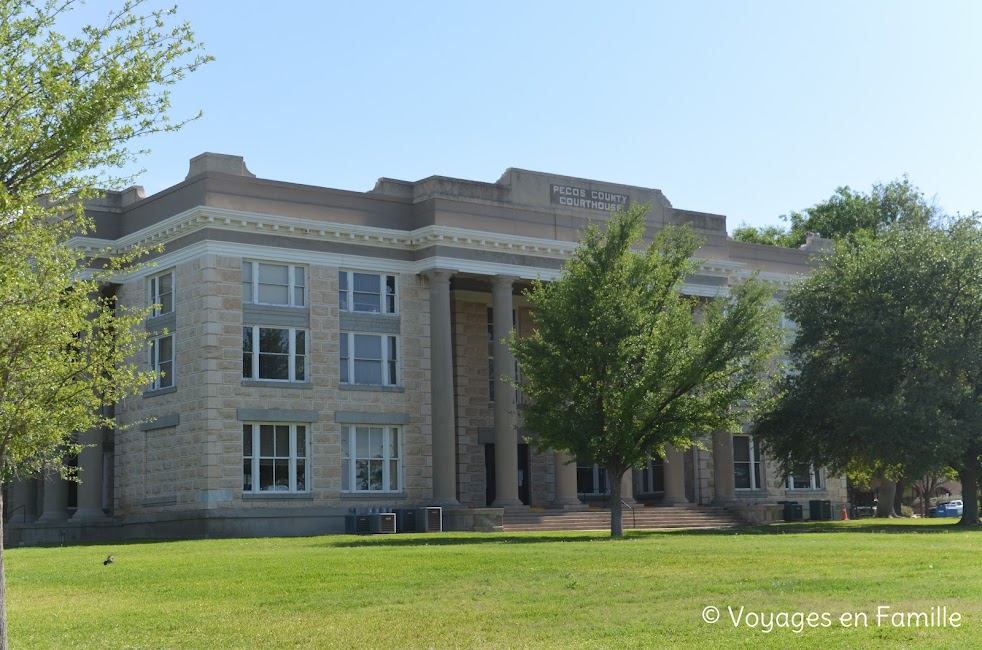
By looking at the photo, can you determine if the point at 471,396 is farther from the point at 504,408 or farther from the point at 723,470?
the point at 723,470

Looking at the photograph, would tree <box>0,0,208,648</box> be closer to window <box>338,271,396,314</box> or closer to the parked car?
window <box>338,271,396,314</box>

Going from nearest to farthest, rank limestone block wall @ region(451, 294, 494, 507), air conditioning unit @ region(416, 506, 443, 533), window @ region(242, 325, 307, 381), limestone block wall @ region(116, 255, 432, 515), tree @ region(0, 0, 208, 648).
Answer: tree @ region(0, 0, 208, 648) < limestone block wall @ region(116, 255, 432, 515) < air conditioning unit @ region(416, 506, 443, 533) < window @ region(242, 325, 307, 381) < limestone block wall @ region(451, 294, 494, 507)

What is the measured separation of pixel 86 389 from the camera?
559 inches

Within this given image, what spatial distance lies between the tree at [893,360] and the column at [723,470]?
7.12m

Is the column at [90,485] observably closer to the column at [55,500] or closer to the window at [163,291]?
the column at [55,500]

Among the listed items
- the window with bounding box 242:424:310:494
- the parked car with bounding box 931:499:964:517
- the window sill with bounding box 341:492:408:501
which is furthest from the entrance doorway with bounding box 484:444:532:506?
the parked car with bounding box 931:499:964:517

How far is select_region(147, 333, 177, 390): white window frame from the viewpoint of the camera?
45.0 m

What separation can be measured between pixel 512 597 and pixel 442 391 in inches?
1106

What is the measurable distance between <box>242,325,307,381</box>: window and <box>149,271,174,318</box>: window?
318cm

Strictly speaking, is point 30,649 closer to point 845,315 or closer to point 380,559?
point 380,559

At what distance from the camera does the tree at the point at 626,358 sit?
35.3m

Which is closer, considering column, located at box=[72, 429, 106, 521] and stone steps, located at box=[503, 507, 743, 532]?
stone steps, located at box=[503, 507, 743, 532]

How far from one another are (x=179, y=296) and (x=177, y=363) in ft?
7.39

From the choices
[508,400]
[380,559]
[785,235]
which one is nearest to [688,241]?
[508,400]
